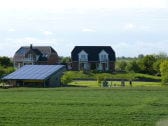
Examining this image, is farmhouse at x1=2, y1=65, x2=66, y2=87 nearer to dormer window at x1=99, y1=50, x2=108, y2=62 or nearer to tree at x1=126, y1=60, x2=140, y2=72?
tree at x1=126, y1=60, x2=140, y2=72

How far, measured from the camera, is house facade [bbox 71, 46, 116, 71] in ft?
323

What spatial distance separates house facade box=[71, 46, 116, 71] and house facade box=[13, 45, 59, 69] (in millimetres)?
4417

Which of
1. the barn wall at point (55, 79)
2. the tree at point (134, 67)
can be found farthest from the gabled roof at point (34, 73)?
the tree at point (134, 67)

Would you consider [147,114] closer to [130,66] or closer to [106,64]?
[130,66]

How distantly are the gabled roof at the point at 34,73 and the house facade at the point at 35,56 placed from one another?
97.3 feet

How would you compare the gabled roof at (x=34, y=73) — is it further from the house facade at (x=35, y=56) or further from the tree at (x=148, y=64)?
the house facade at (x=35, y=56)

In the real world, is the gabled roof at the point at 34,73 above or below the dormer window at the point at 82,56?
below

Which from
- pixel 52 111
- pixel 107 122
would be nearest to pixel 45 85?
pixel 52 111

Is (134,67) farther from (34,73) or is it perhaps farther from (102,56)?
(34,73)

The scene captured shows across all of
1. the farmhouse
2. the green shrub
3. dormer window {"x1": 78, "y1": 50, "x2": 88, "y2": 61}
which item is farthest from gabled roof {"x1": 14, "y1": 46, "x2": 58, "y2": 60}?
the green shrub

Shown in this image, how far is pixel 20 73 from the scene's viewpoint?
6606 cm

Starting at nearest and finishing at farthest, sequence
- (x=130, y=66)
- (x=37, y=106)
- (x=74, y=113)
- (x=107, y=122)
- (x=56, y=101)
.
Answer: (x=107, y=122), (x=74, y=113), (x=37, y=106), (x=56, y=101), (x=130, y=66)

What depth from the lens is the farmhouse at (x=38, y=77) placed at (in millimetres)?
63438

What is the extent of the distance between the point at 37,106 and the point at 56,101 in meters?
3.46
